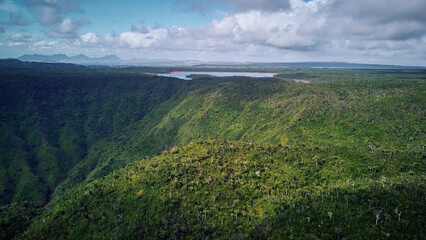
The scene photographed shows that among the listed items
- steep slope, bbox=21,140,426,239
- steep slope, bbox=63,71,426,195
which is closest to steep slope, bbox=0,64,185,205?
steep slope, bbox=63,71,426,195

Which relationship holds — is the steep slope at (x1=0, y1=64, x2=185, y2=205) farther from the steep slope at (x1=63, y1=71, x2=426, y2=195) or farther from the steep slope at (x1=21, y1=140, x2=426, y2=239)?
the steep slope at (x1=21, y1=140, x2=426, y2=239)

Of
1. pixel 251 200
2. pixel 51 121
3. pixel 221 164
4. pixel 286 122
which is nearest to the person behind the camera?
pixel 251 200

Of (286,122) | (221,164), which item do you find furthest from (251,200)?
(286,122)

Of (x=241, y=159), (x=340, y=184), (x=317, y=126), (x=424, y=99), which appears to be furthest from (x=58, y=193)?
(x=424, y=99)

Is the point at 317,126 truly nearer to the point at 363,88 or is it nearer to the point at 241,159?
the point at 241,159

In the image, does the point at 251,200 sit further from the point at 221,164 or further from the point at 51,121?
the point at 51,121
